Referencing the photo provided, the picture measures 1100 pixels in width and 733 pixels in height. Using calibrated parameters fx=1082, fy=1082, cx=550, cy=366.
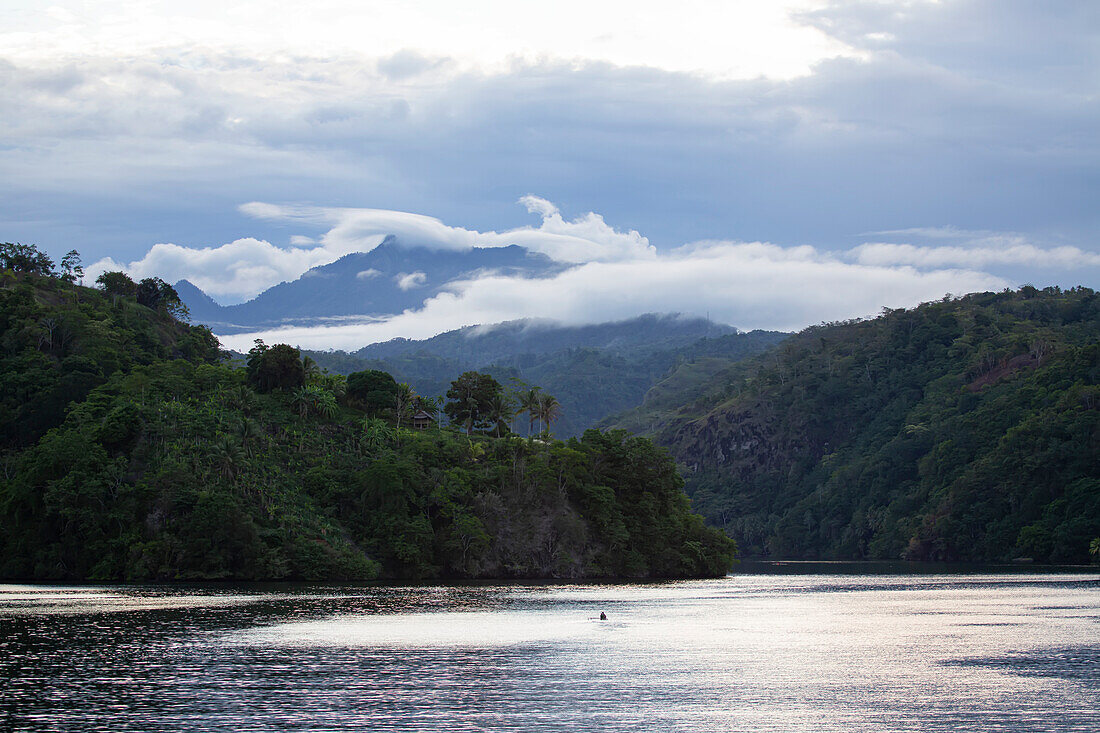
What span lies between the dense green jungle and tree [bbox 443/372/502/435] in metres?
0.35

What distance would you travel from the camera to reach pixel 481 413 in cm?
Answer: 18488

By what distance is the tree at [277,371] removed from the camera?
16400 centimetres

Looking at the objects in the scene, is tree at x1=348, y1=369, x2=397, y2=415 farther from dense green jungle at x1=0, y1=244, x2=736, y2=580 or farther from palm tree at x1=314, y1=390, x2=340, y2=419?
palm tree at x1=314, y1=390, x2=340, y2=419

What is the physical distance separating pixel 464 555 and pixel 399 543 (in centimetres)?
1056

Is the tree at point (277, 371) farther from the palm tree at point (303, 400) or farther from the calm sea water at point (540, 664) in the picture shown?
the calm sea water at point (540, 664)

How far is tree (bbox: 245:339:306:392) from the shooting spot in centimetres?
16400

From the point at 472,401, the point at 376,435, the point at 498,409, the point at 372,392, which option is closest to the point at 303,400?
the point at 376,435

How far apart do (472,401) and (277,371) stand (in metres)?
34.3

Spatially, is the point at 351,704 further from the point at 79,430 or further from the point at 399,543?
the point at 79,430

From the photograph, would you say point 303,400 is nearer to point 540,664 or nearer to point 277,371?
point 277,371

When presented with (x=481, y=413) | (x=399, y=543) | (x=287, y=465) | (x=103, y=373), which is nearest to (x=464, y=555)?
→ (x=399, y=543)

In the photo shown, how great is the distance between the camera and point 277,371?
164m

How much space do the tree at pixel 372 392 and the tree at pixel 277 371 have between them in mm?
12147

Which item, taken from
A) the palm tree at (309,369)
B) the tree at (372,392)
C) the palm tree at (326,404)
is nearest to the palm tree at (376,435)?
the palm tree at (326,404)
